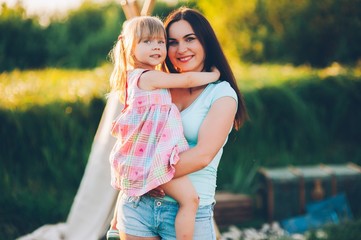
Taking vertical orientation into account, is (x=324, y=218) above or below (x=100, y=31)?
below

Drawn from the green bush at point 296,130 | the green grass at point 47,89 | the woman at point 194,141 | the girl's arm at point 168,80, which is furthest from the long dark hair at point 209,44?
the green bush at point 296,130

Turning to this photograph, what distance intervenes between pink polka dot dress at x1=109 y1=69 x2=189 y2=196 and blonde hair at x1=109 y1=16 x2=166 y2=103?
132mm

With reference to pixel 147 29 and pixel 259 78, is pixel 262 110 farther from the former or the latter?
pixel 147 29

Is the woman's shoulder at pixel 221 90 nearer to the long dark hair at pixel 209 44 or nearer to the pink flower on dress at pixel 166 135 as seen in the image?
the long dark hair at pixel 209 44

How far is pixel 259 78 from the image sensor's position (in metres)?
7.04

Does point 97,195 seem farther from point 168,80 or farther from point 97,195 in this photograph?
point 168,80

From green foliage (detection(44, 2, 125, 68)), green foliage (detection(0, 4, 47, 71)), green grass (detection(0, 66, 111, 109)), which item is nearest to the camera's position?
green grass (detection(0, 66, 111, 109))

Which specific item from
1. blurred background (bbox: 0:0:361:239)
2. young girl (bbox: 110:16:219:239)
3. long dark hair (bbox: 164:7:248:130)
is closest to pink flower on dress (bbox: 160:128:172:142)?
young girl (bbox: 110:16:219:239)

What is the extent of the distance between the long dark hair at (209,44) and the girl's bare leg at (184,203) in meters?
0.54

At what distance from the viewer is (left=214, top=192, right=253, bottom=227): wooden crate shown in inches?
217

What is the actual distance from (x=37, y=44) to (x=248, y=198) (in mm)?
6074

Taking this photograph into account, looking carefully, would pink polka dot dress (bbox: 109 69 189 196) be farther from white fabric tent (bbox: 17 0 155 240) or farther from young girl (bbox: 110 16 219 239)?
white fabric tent (bbox: 17 0 155 240)

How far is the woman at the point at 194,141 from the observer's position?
95.9 inches

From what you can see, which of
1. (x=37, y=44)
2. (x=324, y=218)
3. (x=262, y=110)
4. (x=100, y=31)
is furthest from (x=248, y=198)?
(x=100, y=31)
